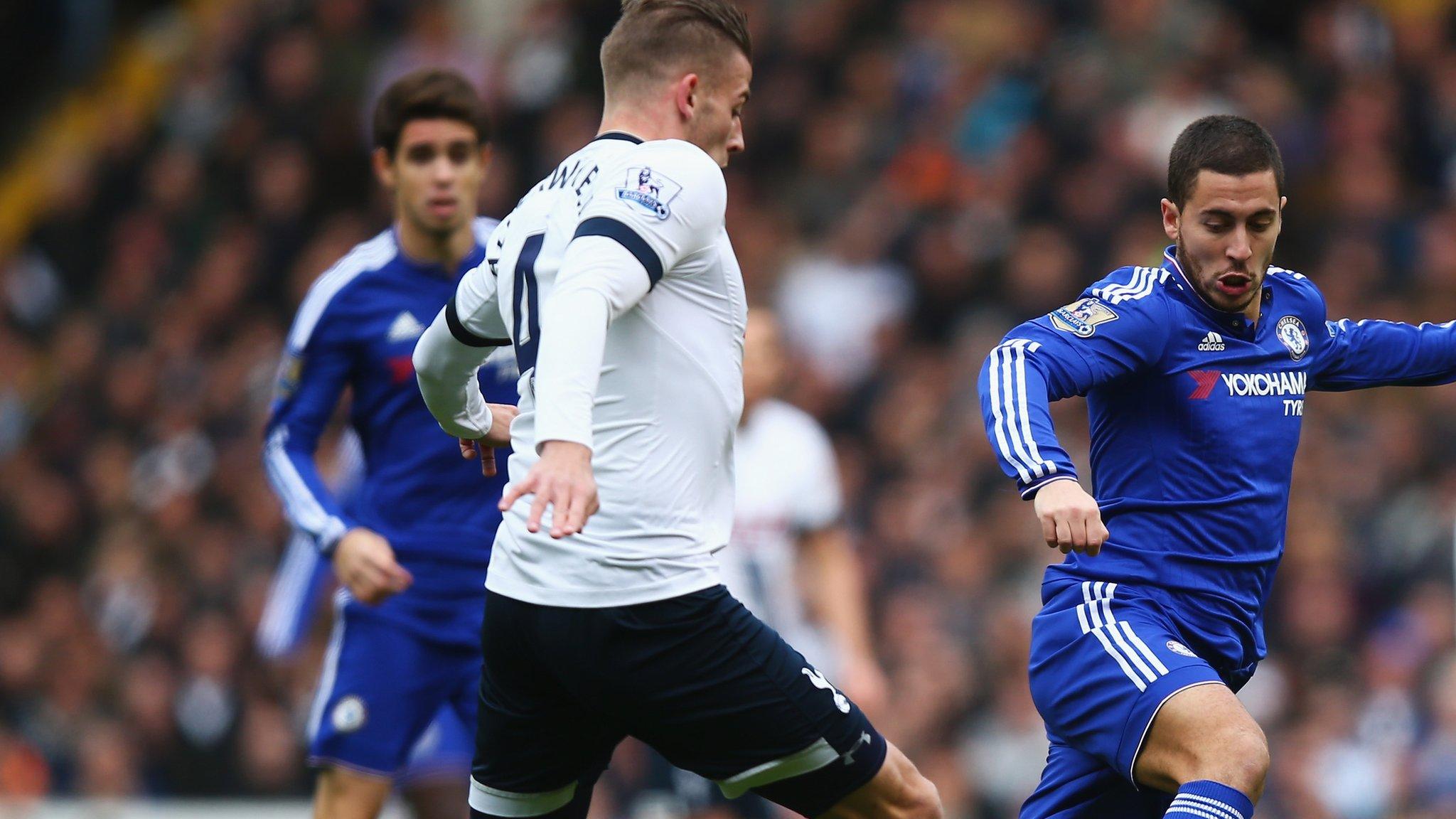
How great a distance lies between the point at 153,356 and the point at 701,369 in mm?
11035

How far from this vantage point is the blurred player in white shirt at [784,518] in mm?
7125

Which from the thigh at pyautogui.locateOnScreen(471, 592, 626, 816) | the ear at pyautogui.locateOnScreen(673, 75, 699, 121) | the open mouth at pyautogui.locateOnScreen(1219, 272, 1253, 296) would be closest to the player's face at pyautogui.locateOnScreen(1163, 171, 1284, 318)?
the open mouth at pyautogui.locateOnScreen(1219, 272, 1253, 296)

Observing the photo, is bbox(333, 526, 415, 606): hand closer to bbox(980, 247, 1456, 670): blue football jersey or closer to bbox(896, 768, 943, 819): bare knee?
bbox(896, 768, 943, 819): bare knee

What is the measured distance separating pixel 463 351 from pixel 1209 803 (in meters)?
2.01

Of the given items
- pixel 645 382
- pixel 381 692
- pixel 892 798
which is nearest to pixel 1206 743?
pixel 892 798

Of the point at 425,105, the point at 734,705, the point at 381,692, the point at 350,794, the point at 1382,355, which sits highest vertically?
the point at 425,105

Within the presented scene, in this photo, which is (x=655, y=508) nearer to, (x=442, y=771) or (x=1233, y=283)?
(x=1233, y=283)

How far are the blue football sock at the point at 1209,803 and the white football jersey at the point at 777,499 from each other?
9.31ft

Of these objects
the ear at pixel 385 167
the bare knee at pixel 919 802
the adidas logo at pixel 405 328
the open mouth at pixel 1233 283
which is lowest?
the bare knee at pixel 919 802

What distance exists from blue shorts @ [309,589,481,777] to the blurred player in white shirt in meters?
1.30

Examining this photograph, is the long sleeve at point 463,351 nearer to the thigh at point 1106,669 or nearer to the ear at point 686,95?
the ear at point 686,95

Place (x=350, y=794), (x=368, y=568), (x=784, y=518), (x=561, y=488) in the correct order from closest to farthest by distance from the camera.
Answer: (x=561, y=488), (x=368, y=568), (x=350, y=794), (x=784, y=518)

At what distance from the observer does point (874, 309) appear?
1184cm

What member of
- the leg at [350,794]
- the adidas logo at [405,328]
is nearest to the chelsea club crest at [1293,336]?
the adidas logo at [405,328]
